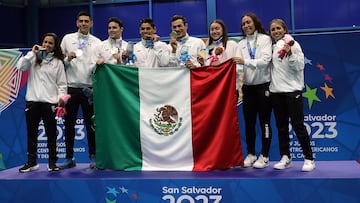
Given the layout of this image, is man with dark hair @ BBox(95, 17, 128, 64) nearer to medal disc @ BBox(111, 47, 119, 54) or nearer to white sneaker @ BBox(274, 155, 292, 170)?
medal disc @ BBox(111, 47, 119, 54)

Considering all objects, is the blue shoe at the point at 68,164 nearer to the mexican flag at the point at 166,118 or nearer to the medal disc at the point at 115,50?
the mexican flag at the point at 166,118

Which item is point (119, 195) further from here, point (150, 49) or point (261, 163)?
point (150, 49)

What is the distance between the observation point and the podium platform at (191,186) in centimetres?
320

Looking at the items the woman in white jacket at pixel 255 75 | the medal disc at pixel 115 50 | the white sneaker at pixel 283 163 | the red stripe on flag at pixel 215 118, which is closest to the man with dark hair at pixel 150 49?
the medal disc at pixel 115 50

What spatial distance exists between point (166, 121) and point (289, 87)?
1256 mm

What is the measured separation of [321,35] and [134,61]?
286 centimetres

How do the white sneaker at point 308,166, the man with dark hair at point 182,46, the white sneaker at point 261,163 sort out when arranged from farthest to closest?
the man with dark hair at point 182,46, the white sneaker at point 261,163, the white sneaker at point 308,166

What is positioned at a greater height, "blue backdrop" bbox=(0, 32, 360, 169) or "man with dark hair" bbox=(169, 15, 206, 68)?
"man with dark hair" bbox=(169, 15, 206, 68)

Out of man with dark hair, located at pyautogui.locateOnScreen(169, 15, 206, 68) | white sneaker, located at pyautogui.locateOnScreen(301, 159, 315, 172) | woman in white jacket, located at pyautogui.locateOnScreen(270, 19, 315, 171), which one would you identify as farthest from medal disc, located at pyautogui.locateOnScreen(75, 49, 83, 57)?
white sneaker, located at pyautogui.locateOnScreen(301, 159, 315, 172)

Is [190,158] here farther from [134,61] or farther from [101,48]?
[101,48]

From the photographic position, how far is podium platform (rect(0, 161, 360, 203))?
320 cm

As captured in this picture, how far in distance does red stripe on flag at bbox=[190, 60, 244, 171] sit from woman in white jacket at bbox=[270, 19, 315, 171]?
1.33 ft

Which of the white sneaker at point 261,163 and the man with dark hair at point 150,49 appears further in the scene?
the man with dark hair at point 150,49

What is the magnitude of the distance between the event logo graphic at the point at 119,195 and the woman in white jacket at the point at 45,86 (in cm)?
90
